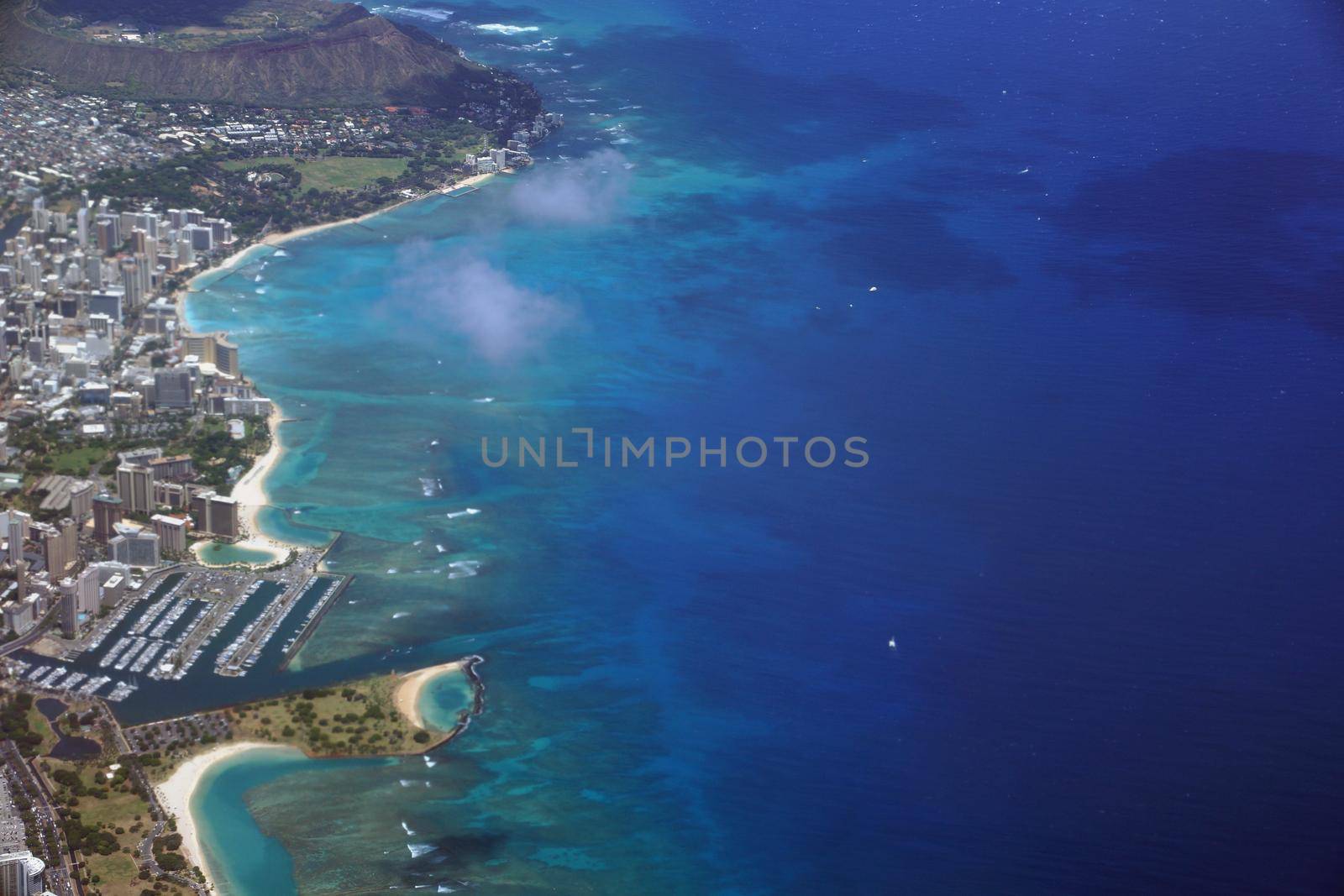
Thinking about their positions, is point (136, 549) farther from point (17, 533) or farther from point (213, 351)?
point (213, 351)

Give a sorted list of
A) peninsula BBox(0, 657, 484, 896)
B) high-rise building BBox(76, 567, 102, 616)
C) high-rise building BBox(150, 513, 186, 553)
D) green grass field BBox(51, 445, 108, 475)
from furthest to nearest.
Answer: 1. green grass field BBox(51, 445, 108, 475)
2. high-rise building BBox(150, 513, 186, 553)
3. high-rise building BBox(76, 567, 102, 616)
4. peninsula BBox(0, 657, 484, 896)

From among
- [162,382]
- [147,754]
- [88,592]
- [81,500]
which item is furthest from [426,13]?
[147,754]

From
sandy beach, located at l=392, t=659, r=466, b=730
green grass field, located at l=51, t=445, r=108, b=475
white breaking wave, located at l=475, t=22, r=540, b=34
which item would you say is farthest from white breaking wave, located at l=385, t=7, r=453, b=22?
sandy beach, located at l=392, t=659, r=466, b=730

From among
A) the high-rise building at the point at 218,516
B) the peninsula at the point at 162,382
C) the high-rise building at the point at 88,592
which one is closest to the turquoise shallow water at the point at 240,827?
the peninsula at the point at 162,382

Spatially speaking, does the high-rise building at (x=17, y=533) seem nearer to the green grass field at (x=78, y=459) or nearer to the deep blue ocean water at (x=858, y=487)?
the green grass field at (x=78, y=459)

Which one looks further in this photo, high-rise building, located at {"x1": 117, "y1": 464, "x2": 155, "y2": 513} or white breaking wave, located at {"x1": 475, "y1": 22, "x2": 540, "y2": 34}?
white breaking wave, located at {"x1": 475, "y1": 22, "x2": 540, "y2": 34}

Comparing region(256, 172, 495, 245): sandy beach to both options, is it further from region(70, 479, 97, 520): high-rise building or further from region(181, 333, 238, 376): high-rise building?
region(70, 479, 97, 520): high-rise building

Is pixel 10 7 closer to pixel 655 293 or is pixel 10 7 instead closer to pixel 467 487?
pixel 655 293
